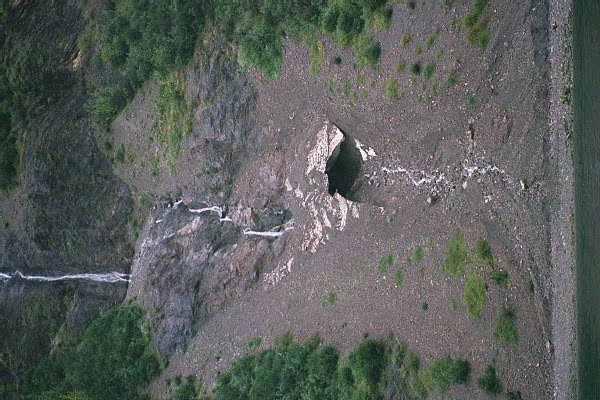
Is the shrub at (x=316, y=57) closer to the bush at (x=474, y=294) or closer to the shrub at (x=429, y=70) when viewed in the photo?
the shrub at (x=429, y=70)

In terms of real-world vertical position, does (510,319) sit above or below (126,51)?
below

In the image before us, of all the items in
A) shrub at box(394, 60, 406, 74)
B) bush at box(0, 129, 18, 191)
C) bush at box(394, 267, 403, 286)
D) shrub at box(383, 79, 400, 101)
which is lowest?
bush at box(394, 267, 403, 286)

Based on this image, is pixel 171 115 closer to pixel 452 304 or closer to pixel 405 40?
pixel 405 40

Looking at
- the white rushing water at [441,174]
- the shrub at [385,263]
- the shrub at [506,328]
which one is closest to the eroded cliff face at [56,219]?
the shrub at [385,263]

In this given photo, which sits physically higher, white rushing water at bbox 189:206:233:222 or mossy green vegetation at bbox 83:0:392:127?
mossy green vegetation at bbox 83:0:392:127

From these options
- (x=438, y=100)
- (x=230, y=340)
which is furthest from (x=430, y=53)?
(x=230, y=340)

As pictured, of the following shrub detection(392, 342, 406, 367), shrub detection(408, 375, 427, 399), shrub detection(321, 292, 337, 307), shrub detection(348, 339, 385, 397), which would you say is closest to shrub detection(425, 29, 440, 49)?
shrub detection(321, 292, 337, 307)

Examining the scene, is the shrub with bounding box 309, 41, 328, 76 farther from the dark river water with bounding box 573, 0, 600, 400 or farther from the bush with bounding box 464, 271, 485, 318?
the dark river water with bounding box 573, 0, 600, 400

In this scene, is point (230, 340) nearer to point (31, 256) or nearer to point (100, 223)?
point (100, 223)
